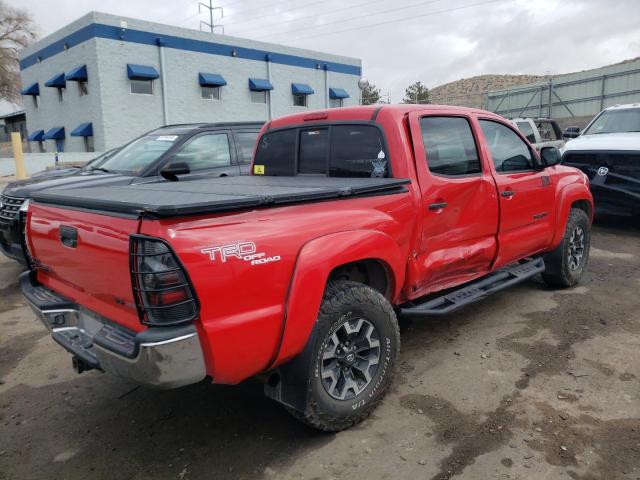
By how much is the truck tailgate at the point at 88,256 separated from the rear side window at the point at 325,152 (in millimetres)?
1871

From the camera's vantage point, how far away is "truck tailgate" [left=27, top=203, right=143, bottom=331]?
231 centimetres

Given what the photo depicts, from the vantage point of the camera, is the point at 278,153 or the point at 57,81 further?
the point at 57,81

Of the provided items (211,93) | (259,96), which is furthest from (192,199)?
(259,96)

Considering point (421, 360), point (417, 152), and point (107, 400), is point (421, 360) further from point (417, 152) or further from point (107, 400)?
point (107, 400)

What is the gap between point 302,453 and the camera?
9.07 ft

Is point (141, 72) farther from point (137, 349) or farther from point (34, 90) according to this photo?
point (137, 349)

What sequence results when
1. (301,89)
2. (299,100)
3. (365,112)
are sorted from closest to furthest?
1. (365,112)
2. (301,89)
3. (299,100)

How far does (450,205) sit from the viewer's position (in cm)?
369

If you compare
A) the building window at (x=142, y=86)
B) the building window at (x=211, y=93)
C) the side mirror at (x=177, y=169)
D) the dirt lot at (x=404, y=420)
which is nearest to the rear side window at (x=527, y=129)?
the dirt lot at (x=404, y=420)

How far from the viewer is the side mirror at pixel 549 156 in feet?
15.4

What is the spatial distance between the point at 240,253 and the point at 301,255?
36cm

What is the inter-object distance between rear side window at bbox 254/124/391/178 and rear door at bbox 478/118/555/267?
1194mm

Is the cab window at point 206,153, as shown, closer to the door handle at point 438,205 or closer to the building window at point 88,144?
the door handle at point 438,205

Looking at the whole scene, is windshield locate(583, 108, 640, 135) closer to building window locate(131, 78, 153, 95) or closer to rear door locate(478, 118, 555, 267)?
rear door locate(478, 118, 555, 267)
